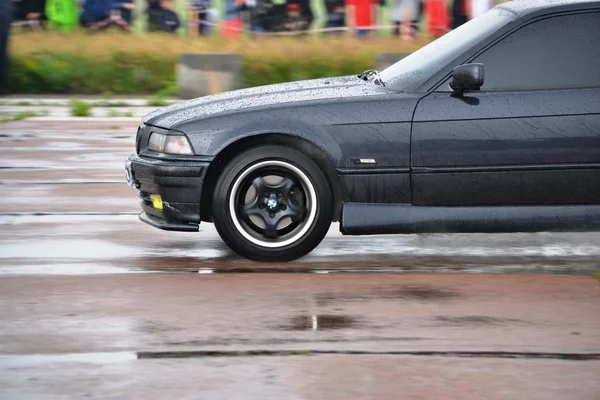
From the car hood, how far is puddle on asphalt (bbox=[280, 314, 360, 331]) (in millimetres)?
1647

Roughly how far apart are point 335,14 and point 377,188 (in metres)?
17.1

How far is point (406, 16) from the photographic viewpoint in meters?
22.9

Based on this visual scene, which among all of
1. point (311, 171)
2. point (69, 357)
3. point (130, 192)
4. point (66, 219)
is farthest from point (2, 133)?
point (69, 357)

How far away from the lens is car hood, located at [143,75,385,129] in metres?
7.44

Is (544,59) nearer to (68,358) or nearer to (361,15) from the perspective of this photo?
(68,358)

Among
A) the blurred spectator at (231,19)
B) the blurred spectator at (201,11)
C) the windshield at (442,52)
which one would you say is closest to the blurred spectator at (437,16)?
the blurred spectator at (231,19)

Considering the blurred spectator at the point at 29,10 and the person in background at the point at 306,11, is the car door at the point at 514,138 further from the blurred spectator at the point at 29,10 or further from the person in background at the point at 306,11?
the blurred spectator at the point at 29,10

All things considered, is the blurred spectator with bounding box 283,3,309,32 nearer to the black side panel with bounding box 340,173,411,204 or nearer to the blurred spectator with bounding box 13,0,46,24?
the blurred spectator with bounding box 13,0,46,24

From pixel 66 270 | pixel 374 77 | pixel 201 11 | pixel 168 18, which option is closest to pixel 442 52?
pixel 374 77

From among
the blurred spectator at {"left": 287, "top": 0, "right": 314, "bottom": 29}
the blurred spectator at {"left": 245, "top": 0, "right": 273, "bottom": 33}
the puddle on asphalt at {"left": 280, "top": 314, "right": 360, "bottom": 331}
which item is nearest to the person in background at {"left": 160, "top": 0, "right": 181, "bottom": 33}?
the blurred spectator at {"left": 245, "top": 0, "right": 273, "bottom": 33}

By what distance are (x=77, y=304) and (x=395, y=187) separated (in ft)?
6.30

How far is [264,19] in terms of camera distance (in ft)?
79.5

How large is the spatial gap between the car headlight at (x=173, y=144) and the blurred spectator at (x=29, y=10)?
1719 cm

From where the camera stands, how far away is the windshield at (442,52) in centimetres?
745
